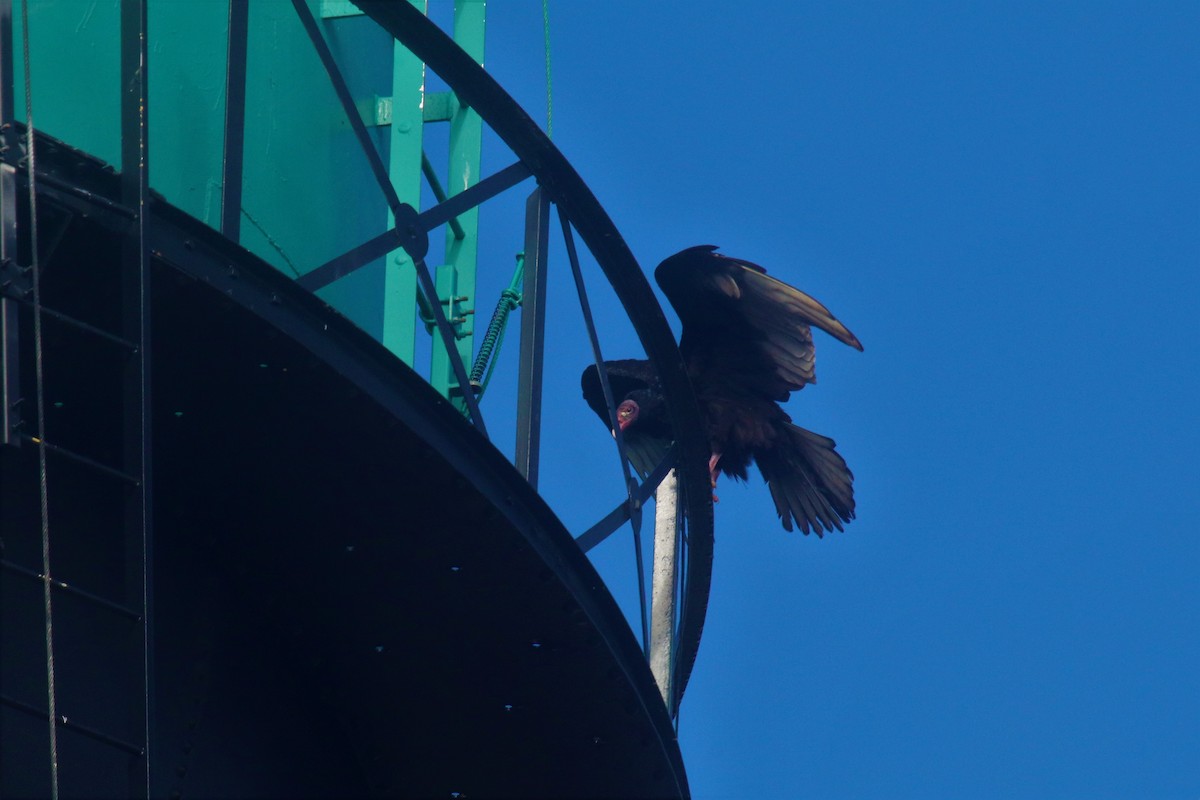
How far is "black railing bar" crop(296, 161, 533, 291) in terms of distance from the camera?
4293 millimetres

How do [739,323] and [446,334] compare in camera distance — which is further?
[739,323]

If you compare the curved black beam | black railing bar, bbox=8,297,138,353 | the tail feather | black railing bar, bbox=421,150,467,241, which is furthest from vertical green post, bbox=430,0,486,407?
the tail feather

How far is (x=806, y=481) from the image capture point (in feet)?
37.6

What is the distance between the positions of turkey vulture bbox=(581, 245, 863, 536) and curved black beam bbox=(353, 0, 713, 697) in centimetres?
362

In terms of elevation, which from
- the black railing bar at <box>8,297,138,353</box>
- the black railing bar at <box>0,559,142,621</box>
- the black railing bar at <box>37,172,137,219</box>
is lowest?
the black railing bar at <box>0,559,142,621</box>

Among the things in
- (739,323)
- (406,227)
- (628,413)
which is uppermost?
(739,323)

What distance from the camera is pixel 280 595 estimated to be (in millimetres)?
4742

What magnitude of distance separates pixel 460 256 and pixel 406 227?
2571 mm

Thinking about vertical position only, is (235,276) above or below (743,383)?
below

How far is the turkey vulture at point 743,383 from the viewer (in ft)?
33.0

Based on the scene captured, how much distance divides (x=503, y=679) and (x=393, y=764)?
508mm

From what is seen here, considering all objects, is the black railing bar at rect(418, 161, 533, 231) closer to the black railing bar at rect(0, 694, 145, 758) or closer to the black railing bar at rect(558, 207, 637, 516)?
the black railing bar at rect(558, 207, 637, 516)

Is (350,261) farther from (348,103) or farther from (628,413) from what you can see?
(628,413)

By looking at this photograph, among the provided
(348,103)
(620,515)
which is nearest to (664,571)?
(620,515)
